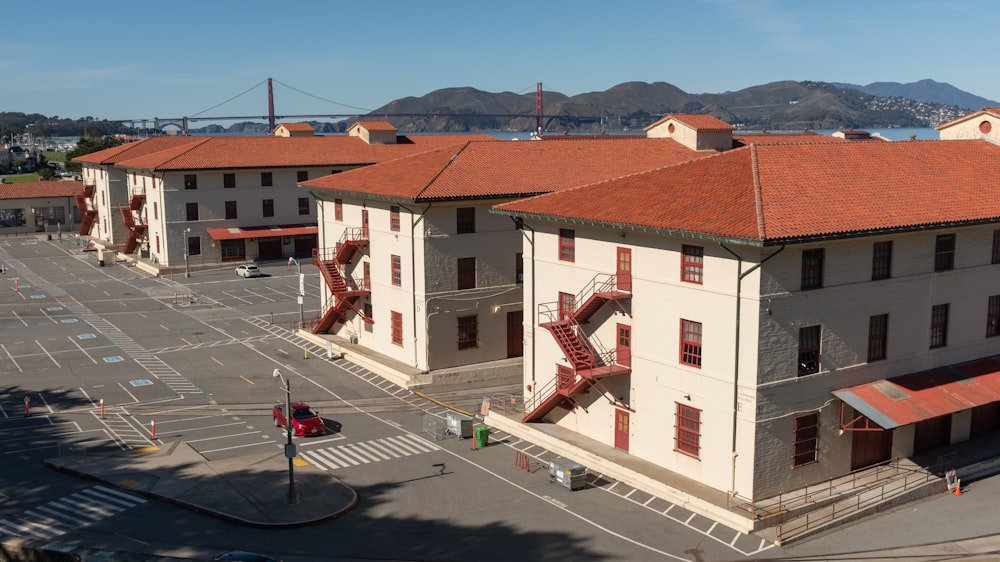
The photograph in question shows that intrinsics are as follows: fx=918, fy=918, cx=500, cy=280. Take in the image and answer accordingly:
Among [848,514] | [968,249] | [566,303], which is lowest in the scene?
[848,514]

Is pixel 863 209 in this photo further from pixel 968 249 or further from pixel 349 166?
pixel 349 166

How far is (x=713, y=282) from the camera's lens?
3491 cm

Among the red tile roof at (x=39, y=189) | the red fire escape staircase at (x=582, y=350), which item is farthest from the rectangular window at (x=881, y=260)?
the red tile roof at (x=39, y=189)

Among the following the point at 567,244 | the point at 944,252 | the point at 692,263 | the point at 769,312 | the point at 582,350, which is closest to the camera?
the point at 769,312

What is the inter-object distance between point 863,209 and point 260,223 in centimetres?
7075

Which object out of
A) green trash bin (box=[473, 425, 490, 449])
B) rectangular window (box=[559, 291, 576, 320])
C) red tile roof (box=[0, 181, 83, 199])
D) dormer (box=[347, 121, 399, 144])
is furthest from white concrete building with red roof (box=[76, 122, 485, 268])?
rectangular window (box=[559, 291, 576, 320])

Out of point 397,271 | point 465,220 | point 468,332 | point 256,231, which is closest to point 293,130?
point 256,231

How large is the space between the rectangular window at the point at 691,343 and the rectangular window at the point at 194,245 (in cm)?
6795

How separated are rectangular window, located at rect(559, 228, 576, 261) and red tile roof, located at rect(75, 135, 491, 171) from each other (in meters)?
51.4

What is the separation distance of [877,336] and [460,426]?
741 inches

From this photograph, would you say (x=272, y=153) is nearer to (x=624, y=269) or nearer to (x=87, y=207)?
(x=87, y=207)

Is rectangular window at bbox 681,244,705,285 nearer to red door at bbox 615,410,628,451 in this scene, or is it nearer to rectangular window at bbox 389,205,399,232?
red door at bbox 615,410,628,451

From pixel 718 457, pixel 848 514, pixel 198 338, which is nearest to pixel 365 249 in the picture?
pixel 198 338

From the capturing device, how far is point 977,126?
52344 millimetres
